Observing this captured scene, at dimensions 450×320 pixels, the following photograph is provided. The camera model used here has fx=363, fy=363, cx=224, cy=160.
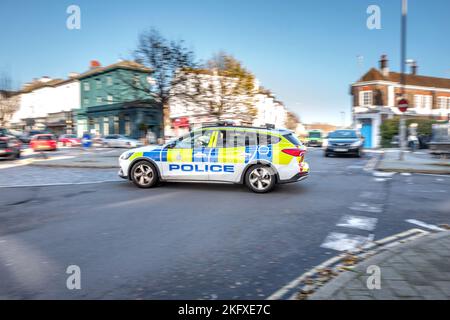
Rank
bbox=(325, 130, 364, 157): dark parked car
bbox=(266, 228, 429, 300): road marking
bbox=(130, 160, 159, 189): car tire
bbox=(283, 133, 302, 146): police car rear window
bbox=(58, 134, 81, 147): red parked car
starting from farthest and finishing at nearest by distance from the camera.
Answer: bbox=(58, 134, 81, 147): red parked car < bbox=(325, 130, 364, 157): dark parked car < bbox=(130, 160, 159, 189): car tire < bbox=(283, 133, 302, 146): police car rear window < bbox=(266, 228, 429, 300): road marking

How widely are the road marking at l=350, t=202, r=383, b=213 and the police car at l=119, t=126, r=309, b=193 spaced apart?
1662 mm

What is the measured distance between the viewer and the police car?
8.94m

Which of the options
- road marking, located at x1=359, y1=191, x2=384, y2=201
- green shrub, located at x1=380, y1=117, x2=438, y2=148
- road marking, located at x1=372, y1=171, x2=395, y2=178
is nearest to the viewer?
road marking, located at x1=359, y1=191, x2=384, y2=201

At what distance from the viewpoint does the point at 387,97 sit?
4247 cm

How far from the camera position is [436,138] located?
66.8 feet

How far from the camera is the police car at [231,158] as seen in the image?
8.94 meters

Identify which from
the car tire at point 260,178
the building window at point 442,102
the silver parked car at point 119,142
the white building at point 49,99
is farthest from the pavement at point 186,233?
the white building at point 49,99

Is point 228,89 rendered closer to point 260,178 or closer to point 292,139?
point 292,139

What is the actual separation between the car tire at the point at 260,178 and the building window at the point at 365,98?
3774 centimetres

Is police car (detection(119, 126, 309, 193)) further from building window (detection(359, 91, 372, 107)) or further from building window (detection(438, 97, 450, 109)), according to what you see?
building window (detection(438, 97, 450, 109))

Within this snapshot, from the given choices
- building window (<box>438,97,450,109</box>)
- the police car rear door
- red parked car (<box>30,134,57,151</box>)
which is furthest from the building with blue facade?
building window (<box>438,97,450,109</box>)

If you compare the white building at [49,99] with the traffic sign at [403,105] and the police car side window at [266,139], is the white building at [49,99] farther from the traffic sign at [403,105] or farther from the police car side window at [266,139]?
the police car side window at [266,139]

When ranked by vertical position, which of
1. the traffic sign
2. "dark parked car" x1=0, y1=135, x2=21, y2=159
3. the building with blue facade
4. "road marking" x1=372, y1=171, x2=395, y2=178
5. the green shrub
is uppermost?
the building with blue facade
